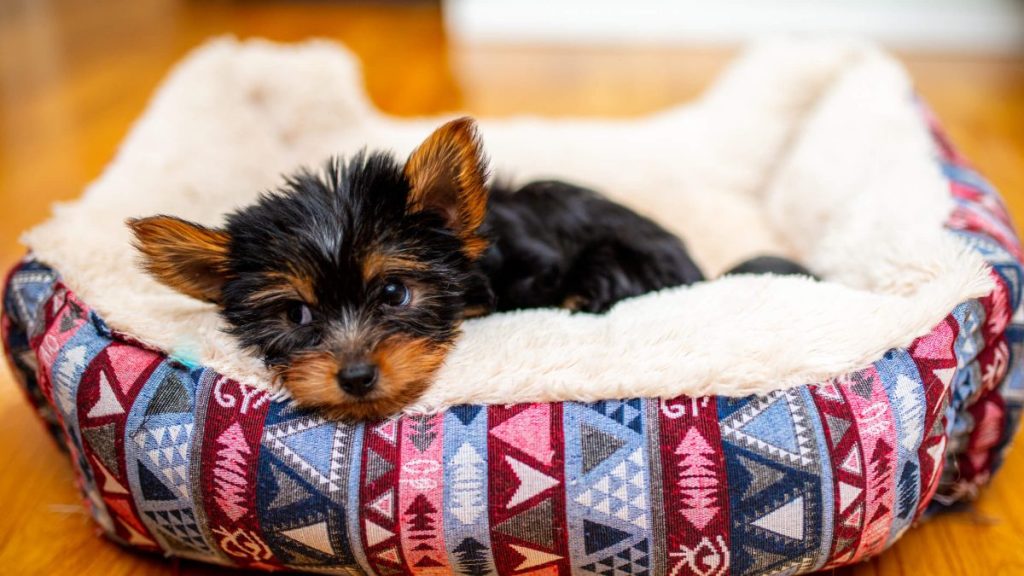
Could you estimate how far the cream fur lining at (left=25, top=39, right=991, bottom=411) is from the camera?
1977 millimetres

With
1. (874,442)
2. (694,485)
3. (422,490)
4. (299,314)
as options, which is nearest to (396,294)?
(299,314)

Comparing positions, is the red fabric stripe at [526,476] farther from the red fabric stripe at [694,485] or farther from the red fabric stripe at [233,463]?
the red fabric stripe at [233,463]

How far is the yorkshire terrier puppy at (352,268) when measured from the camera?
1910mm

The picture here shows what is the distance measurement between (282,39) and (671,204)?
401 centimetres

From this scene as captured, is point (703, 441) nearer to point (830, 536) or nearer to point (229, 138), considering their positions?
point (830, 536)

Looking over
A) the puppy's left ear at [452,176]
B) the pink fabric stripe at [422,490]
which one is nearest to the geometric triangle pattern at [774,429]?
the pink fabric stripe at [422,490]

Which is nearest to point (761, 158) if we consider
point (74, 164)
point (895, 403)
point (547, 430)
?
point (895, 403)

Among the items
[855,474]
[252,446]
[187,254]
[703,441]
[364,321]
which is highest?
[187,254]

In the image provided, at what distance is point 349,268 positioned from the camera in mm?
1930

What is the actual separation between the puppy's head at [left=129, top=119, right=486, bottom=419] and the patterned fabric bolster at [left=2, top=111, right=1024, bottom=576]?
127mm

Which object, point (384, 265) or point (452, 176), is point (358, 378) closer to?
point (384, 265)

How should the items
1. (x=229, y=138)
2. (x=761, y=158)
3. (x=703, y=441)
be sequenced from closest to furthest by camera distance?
(x=703, y=441), (x=229, y=138), (x=761, y=158)

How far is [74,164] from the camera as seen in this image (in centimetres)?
441

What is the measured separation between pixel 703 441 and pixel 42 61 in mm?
5806
